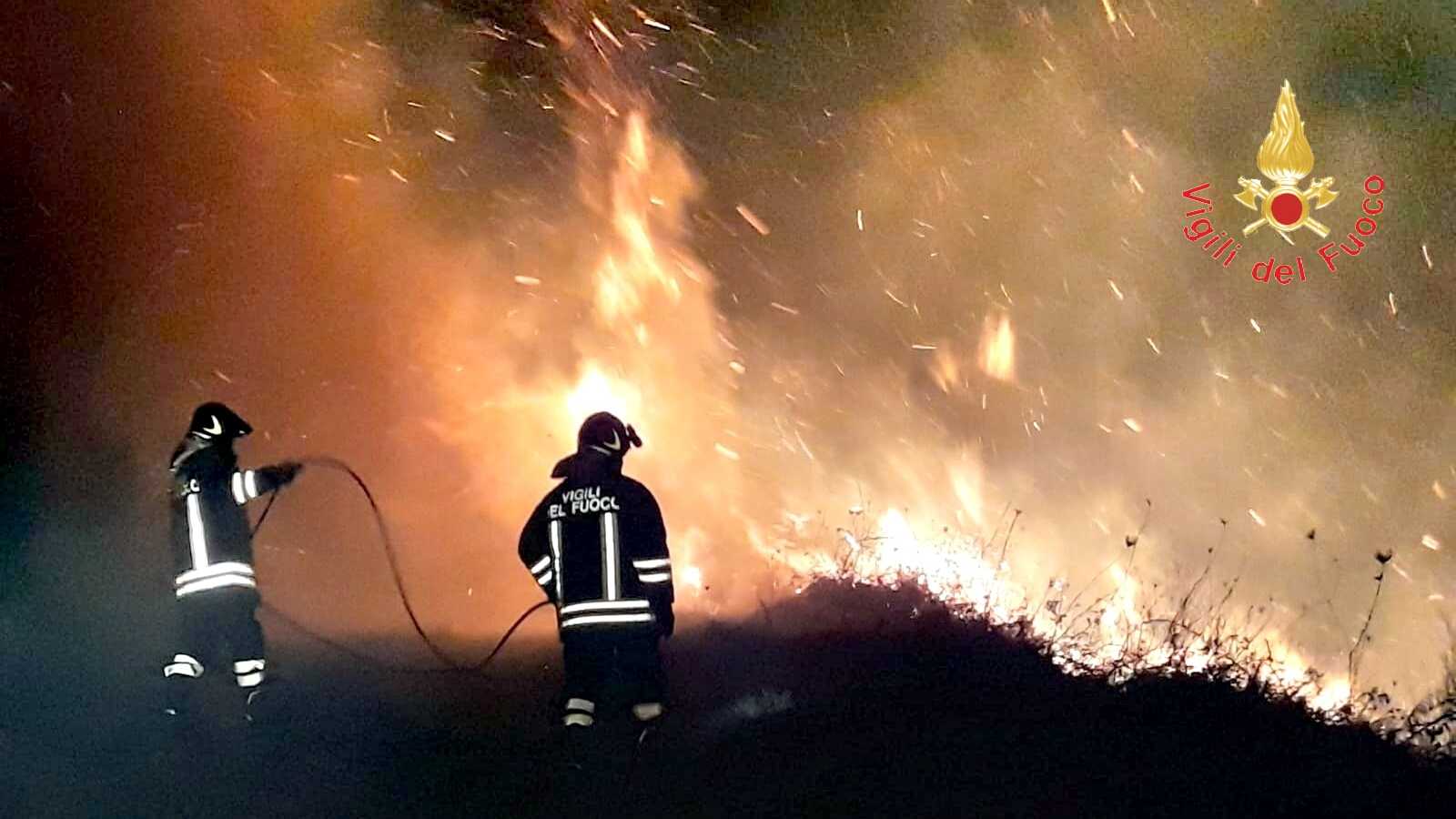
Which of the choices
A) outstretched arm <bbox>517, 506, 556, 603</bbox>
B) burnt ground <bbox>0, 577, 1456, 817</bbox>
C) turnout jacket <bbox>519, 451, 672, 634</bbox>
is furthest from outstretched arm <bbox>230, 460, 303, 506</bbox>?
turnout jacket <bbox>519, 451, 672, 634</bbox>

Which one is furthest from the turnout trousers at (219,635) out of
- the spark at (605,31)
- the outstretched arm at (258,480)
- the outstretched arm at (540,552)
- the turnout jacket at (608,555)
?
the spark at (605,31)

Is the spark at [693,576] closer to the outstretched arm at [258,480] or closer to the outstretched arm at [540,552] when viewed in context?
the outstretched arm at [540,552]

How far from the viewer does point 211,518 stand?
6039mm

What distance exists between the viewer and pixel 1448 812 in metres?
5.34

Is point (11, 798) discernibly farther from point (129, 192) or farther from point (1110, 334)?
point (1110, 334)

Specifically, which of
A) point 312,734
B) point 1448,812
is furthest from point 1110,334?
point 312,734

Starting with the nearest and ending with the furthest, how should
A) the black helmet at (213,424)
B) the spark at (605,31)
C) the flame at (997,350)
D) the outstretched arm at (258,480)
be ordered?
the outstretched arm at (258,480) → the black helmet at (213,424) → the spark at (605,31) → the flame at (997,350)

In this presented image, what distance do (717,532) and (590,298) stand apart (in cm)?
254

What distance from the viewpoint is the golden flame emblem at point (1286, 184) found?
9086 mm

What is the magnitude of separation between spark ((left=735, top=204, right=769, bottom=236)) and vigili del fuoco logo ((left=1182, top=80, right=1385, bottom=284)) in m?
4.56

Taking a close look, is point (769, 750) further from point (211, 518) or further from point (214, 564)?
point (211, 518)

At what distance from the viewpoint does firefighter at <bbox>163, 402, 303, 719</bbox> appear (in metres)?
6.01

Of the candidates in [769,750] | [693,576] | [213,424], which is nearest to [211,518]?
[213,424]

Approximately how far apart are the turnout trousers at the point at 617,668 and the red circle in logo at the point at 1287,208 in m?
8.02
